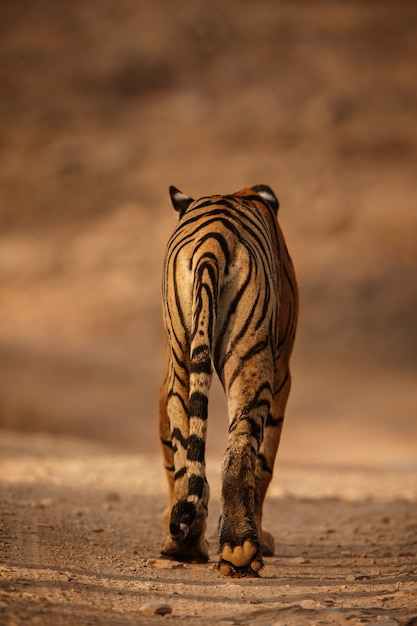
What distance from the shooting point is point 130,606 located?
5203mm

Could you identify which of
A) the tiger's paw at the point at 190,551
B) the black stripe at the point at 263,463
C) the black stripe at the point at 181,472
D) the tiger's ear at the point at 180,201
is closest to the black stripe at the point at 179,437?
the black stripe at the point at 181,472

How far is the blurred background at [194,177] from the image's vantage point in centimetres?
2844

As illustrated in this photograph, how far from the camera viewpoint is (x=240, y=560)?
581 cm

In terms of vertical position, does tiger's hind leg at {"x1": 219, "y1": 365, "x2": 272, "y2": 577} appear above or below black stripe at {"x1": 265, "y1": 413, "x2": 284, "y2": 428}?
below

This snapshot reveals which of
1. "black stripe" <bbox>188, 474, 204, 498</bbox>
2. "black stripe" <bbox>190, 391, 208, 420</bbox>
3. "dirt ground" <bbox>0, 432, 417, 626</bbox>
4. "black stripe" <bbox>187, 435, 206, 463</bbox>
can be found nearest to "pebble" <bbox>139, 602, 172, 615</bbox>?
"dirt ground" <bbox>0, 432, 417, 626</bbox>

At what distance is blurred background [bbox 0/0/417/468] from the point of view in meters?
28.4

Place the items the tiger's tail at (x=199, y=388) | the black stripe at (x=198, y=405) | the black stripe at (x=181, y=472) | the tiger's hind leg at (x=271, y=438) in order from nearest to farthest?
1. the tiger's tail at (x=199, y=388)
2. the black stripe at (x=198, y=405)
3. the black stripe at (x=181, y=472)
4. the tiger's hind leg at (x=271, y=438)

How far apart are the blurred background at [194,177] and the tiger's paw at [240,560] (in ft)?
53.0

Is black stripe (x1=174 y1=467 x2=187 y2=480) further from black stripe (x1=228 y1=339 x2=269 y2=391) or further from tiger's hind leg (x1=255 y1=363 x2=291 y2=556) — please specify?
tiger's hind leg (x1=255 y1=363 x2=291 y2=556)

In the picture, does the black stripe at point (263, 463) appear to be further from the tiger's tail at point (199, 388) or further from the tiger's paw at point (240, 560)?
the tiger's paw at point (240, 560)

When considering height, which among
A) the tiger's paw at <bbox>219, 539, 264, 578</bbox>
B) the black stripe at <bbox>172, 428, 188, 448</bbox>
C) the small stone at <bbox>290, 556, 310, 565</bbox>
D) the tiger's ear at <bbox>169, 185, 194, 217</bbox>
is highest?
the tiger's ear at <bbox>169, 185, 194, 217</bbox>

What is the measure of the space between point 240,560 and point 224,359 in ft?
3.56

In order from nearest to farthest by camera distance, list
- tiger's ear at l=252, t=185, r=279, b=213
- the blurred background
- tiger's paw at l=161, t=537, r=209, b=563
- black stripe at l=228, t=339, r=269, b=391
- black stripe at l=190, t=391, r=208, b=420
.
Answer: black stripe at l=190, t=391, r=208, b=420 < black stripe at l=228, t=339, r=269, b=391 < tiger's paw at l=161, t=537, r=209, b=563 < tiger's ear at l=252, t=185, r=279, b=213 < the blurred background

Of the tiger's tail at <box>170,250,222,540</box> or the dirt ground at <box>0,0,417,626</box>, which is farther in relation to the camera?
the dirt ground at <box>0,0,417,626</box>
